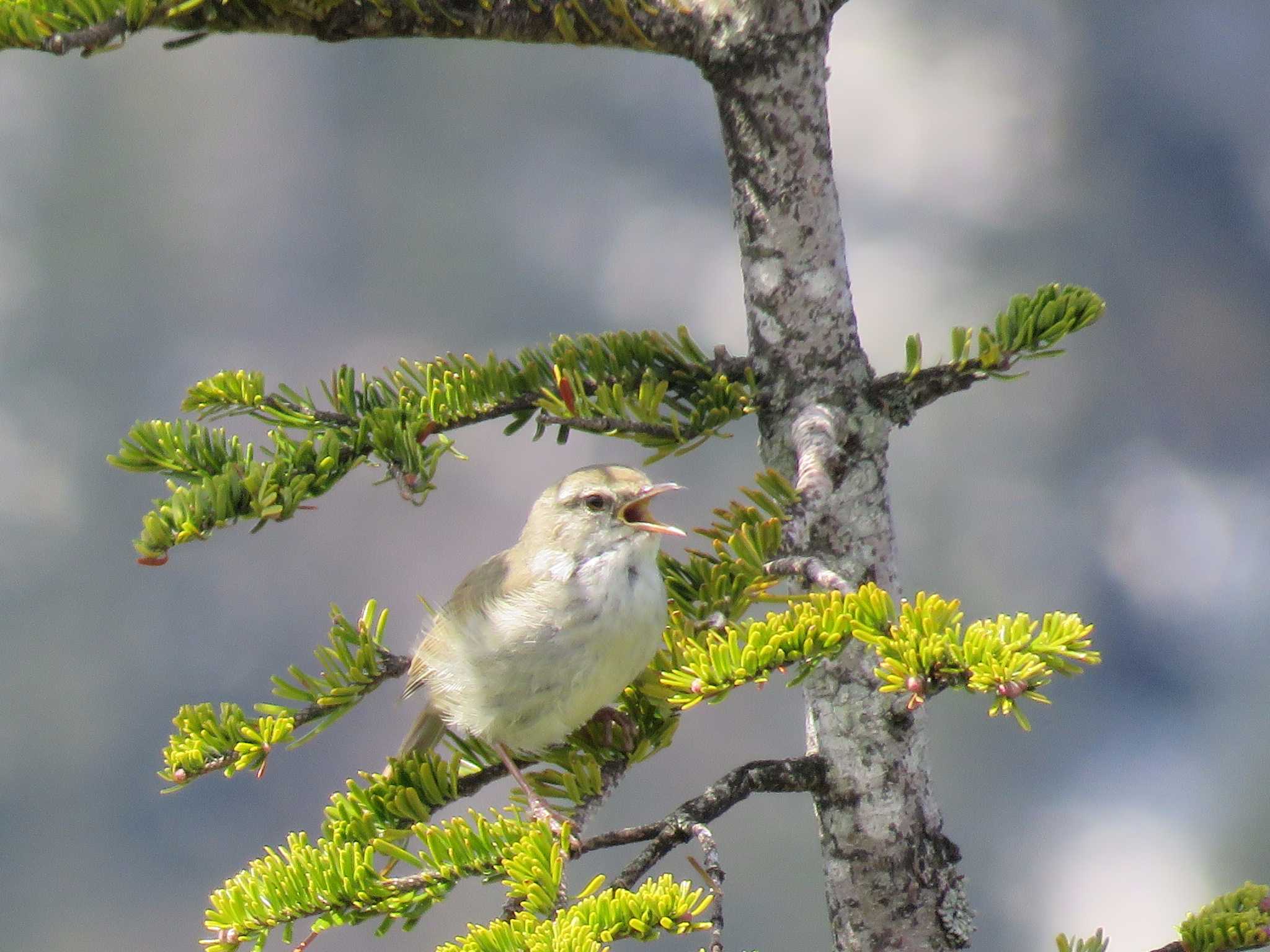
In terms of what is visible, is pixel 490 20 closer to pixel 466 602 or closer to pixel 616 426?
pixel 616 426

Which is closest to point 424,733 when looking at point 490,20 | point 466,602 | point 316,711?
point 466,602

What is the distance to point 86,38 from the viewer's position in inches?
77.5

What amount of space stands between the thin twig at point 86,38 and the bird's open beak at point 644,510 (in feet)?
4.42

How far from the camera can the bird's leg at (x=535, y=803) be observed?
7.27 feet

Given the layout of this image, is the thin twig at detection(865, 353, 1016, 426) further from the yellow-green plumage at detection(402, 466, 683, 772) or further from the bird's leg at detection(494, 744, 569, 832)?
the bird's leg at detection(494, 744, 569, 832)

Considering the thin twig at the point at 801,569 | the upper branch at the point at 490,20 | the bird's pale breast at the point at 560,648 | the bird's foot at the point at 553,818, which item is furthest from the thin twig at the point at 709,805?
the upper branch at the point at 490,20

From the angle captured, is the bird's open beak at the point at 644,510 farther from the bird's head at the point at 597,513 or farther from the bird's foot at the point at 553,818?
the bird's foot at the point at 553,818

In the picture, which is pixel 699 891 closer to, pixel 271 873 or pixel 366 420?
pixel 271 873

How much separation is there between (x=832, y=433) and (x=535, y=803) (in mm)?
895

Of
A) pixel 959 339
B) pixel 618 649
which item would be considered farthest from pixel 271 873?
pixel 959 339

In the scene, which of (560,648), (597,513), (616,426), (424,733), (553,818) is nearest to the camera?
(553,818)

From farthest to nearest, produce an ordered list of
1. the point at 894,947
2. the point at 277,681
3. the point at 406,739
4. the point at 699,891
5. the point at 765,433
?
the point at 406,739 < the point at 765,433 < the point at 894,947 < the point at 277,681 < the point at 699,891

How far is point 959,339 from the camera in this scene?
Answer: 2492 mm

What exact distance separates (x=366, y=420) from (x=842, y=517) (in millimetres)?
957
